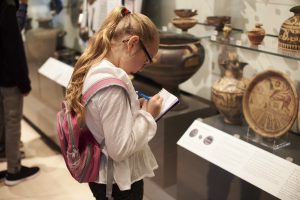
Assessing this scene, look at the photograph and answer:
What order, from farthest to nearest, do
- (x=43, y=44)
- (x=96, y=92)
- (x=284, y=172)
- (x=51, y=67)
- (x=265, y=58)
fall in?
(x=43, y=44), (x=51, y=67), (x=265, y=58), (x=284, y=172), (x=96, y=92)

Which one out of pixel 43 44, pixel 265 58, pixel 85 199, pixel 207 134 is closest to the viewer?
pixel 207 134

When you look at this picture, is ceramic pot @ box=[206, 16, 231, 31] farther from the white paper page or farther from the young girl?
the white paper page

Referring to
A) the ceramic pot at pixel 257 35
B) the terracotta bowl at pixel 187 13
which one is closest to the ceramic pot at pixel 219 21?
the terracotta bowl at pixel 187 13

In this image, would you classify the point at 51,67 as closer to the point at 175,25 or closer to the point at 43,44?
the point at 43,44

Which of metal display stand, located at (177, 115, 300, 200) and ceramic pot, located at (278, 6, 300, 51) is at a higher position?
ceramic pot, located at (278, 6, 300, 51)

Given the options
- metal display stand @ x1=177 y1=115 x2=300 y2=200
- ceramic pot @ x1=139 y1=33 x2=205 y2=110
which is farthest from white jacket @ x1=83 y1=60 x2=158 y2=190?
ceramic pot @ x1=139 y1=33 x2=205 y2=110

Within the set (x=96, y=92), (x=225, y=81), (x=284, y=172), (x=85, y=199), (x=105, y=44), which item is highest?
(x=105, y=44)

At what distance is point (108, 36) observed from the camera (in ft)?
4.14

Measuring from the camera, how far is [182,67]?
2250 mm

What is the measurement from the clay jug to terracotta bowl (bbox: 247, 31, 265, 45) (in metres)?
0.16

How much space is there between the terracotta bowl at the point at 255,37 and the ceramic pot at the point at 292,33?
0.42 feet

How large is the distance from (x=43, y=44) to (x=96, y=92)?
294 cm

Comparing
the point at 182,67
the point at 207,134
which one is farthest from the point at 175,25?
the point at 207,134

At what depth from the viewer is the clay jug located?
199 centimetres
